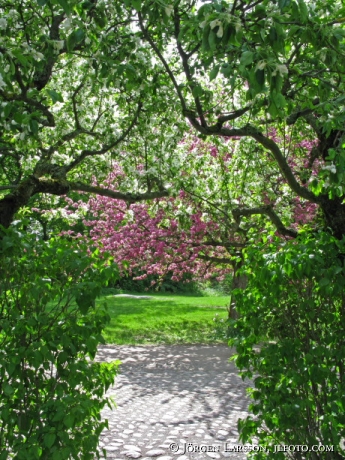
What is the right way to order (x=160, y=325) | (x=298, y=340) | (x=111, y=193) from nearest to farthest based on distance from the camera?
(x=298, y=340) → (x=111, y=193) → (x=160, y=325)

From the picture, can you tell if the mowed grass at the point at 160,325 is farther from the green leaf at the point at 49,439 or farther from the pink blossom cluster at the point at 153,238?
the green leaf at the point at 49,439

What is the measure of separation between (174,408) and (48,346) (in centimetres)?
379

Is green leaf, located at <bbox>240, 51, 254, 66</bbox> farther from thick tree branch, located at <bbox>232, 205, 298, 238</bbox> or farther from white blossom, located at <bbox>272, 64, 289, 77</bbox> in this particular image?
thick tree branch, located at <bbox>232, 205, 298, 238</bbox>

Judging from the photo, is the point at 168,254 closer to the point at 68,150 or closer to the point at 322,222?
the point at 68,150

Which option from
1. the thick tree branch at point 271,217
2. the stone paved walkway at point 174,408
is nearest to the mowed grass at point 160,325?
the stone paved walkway at point 174,408

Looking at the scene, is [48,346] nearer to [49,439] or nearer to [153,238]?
[49,439]

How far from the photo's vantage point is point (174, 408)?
6.27 meters

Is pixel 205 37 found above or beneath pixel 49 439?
above

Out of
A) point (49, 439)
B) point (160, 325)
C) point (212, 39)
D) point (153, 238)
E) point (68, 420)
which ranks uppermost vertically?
point (212, 39)

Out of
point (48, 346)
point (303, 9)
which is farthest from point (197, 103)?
point (48, 346)

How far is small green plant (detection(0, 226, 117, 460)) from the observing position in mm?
2809

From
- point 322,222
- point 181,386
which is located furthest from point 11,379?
point 181,386

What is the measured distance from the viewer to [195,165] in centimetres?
905

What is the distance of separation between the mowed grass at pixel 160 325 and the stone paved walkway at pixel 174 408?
1142 mm
